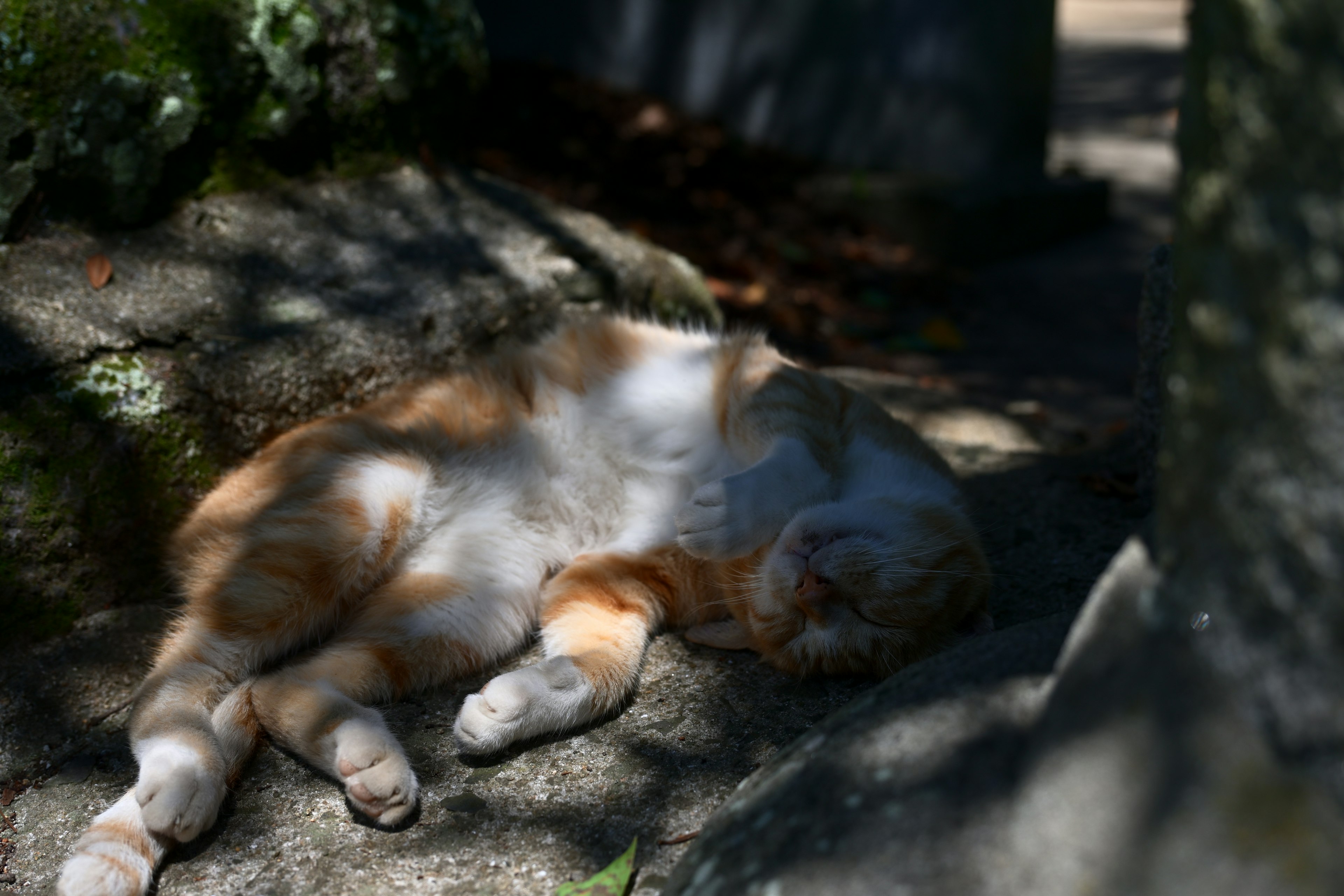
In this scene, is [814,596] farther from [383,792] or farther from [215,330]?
[215,330]

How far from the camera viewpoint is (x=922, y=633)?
96.4 inches

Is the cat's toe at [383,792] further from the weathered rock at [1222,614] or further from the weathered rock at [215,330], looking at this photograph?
the weathered rock at [215,330]

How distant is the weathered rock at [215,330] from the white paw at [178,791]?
755 millimetres

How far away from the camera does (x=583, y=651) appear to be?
7.96 ft

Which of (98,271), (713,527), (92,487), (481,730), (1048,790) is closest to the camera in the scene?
(1048,790)

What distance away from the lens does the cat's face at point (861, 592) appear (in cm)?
241

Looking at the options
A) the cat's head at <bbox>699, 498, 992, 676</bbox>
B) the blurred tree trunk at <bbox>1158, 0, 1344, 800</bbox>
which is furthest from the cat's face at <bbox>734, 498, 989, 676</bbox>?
the blurred tree trunk at <bbox>1158, 0, 1344, 800</bbox>

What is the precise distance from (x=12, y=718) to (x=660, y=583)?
1.65m

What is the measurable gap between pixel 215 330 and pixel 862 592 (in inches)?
79.8

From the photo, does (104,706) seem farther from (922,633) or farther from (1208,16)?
(1208,16)

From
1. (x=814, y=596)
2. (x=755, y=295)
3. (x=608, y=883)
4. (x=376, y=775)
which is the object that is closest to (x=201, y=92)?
(x=376, y=775)

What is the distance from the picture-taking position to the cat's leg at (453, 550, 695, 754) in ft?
7.02

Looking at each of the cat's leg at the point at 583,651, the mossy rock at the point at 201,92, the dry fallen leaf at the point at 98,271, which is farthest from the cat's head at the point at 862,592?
the mossy rock at the point at 201,92

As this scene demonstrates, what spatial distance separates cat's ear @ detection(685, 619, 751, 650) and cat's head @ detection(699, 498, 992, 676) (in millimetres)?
75
